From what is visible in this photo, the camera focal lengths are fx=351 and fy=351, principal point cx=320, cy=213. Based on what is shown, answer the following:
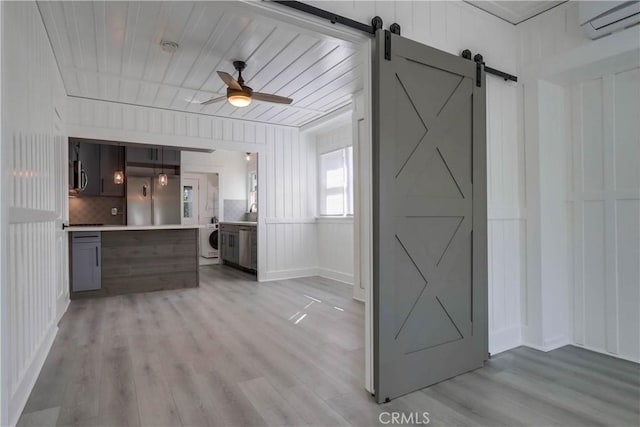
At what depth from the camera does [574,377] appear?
228cm

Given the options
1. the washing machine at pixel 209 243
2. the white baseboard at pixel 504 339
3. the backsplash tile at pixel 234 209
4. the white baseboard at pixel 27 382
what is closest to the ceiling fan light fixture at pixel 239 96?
the white baseboard at pixel 27 382

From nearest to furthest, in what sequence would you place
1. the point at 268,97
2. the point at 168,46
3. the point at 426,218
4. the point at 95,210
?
1. the point at 426,218
2. the point at 168,46
3. the point at 268,97
4. the point at 95,210

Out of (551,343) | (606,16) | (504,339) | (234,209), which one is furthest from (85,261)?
(606,16)

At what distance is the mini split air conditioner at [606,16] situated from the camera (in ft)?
6.98

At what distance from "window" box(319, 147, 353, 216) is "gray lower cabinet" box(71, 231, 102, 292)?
3.48 metres

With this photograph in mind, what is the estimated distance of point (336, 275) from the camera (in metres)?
5.84

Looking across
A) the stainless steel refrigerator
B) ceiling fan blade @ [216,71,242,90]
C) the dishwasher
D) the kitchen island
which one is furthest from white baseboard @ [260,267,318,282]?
ceiling fan blade @ [216,71,242,90]

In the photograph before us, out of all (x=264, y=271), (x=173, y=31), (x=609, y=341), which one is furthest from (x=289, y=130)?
(x=609, y=341)

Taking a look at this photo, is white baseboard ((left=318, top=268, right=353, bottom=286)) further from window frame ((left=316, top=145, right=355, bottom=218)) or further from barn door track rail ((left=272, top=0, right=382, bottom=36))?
barn door track rail ((left=272, top=0, right=382, bottom=36))

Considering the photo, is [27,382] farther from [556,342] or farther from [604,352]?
[604,352]

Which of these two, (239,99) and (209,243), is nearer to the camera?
(239,99)

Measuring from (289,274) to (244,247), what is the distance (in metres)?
1.12

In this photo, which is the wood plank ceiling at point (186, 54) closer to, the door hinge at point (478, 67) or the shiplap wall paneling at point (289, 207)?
the door hinge at point (478, 67)

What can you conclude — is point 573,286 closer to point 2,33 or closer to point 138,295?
point 2,33
